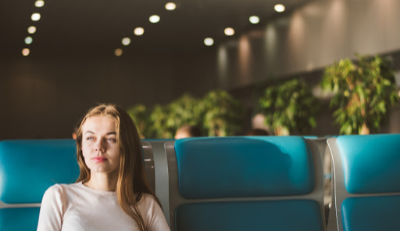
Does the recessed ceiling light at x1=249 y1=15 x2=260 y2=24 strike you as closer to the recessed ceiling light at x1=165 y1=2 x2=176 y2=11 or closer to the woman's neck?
the recessed ceiling light at x1=165 y1=2 x2=176 y2=11

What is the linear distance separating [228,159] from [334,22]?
276 inches

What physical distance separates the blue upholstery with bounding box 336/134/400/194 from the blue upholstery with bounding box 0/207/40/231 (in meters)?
0.97

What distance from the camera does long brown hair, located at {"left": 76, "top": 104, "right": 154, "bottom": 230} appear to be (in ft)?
4.66

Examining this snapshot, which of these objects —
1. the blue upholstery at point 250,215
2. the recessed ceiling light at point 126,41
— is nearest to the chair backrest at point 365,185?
the blue upholstery at point 250,215

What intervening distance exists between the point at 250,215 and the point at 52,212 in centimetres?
59

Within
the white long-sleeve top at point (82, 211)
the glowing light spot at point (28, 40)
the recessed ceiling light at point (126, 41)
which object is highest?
the glowing light spot at point (28, 40)

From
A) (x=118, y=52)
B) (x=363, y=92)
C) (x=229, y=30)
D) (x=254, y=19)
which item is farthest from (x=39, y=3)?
(x=363, y=92)

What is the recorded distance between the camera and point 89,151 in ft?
4.66

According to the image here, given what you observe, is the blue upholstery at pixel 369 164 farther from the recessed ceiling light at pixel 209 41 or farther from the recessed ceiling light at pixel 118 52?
the recessed ceiling light at pixel 118 52

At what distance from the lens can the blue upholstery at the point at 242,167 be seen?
1.62 meters

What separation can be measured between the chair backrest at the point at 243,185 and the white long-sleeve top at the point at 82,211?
0.20 m

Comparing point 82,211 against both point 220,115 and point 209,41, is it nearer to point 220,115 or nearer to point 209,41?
point 220,115

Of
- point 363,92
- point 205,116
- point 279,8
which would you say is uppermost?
point 279,8

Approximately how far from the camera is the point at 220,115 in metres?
7.34
